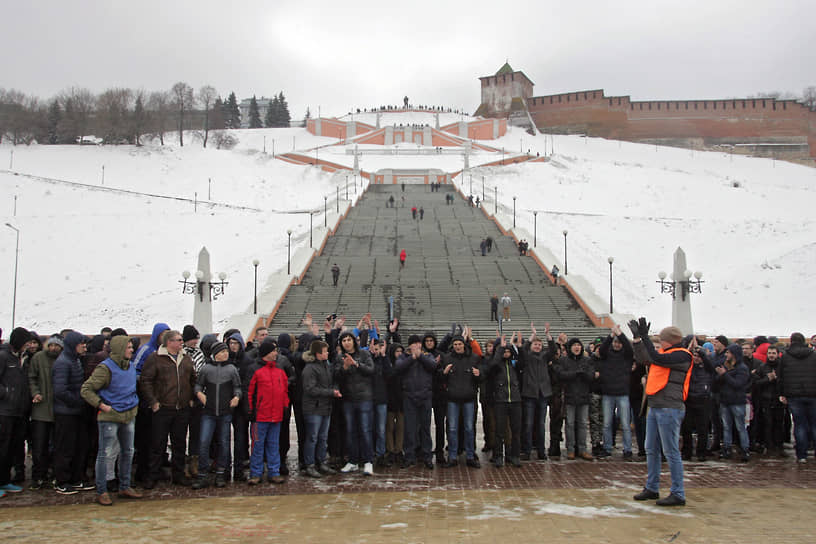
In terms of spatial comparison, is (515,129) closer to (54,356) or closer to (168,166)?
(168,166)

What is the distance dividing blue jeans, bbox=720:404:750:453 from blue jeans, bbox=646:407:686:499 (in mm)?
2417

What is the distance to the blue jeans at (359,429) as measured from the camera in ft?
22.0

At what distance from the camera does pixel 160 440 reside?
608 cm

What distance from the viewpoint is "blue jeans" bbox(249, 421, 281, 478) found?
632 centimetres

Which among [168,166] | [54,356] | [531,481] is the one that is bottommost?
[531,481]

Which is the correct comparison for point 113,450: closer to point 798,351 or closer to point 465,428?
point 465,428

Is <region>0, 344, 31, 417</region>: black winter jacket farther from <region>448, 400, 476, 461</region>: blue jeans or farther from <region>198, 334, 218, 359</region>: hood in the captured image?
<region>448, 400, 476, 461</region>: blue jeans

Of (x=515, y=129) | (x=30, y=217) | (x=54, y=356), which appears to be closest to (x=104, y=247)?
(x=30, y=217)

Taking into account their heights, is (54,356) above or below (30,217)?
below

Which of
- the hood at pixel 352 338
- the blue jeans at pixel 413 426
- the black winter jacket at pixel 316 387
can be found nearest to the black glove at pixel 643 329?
the blue jeans at pixel 413 426

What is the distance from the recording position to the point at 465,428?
7.12 m

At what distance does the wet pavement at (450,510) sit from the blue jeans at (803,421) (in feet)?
1.72

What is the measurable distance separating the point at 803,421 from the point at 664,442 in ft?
9.56

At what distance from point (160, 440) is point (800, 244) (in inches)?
1252
